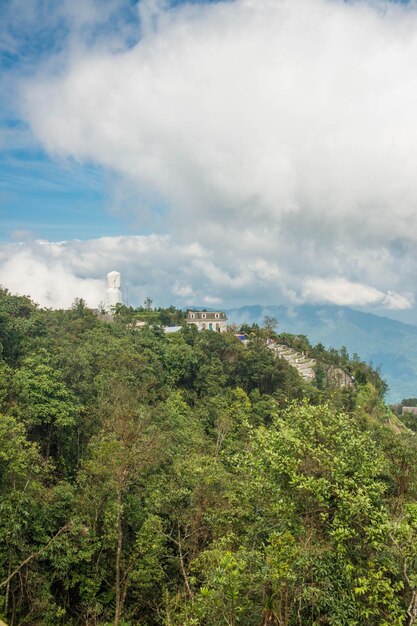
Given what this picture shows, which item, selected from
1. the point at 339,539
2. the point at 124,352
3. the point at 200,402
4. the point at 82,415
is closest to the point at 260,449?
the point at 339,539

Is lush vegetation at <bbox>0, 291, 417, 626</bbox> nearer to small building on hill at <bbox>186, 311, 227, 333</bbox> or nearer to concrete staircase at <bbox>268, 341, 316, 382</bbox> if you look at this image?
concrete staircase at <bbox>268, 341, 316, 382</bbox>

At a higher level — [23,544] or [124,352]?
[124,352]

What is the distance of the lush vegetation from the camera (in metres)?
10.4

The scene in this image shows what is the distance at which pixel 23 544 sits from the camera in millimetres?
16109

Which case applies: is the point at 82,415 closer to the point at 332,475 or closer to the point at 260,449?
the point at 260,449

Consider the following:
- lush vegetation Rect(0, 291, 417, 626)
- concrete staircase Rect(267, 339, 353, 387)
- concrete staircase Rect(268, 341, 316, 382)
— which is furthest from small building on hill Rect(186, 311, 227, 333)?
lush vegetation Rect(0, 291, 417, 626)

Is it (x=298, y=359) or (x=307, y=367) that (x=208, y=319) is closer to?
(x=298, y=359)

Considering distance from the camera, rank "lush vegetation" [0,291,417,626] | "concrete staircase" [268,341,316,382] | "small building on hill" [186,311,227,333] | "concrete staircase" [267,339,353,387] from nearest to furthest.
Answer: "lush vegetation" [0,291,417,626], "concrete staircase" [267,339,353,387], "concrete staircase" [268,341,316,382], "small building on hill" [186,311,227,333]

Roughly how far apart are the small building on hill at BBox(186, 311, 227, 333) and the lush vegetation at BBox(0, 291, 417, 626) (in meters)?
57.1

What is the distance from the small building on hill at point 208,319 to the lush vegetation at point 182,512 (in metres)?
57.1

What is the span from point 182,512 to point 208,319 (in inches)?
3012

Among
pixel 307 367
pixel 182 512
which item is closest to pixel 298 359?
pixel 307 367

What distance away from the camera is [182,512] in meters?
18.3

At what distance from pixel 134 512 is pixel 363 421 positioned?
27335 mm
